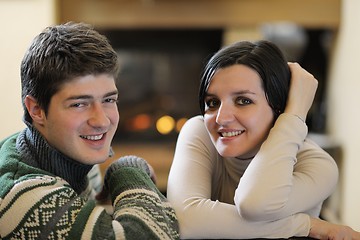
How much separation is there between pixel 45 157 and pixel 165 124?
8.35 feet

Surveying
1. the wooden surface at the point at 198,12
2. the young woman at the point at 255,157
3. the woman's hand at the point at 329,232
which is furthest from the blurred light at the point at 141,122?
the woman's hand at the point at 329,232

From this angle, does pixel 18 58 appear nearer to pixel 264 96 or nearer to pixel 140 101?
pixel 140 101

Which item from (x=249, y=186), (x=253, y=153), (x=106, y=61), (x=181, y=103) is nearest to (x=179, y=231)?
(x=249, y=186)

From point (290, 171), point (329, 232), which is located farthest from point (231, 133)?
point (329, 232)

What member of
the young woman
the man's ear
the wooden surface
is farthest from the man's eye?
the wooden surface

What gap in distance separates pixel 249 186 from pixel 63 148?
1.28ft

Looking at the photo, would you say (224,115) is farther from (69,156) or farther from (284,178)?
(69,156)

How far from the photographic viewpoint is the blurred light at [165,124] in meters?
3.72

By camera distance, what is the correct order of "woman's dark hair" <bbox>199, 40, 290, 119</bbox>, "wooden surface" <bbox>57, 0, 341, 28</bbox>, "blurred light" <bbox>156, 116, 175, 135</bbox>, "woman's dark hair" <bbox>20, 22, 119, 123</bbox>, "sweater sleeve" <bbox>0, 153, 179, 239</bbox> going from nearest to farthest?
1. "sweater sleeve" <bbox>0, 153, 179, 239</bbox>
2. "woman's dark hair" <bbox>20, 22, 119, 123</bbox>
3. "woman's dark hair" <bbox>199, 40, 290, 119</bbox>
4. "wooden surface" <bbox>57, 0, 341, 28</bbox>
5. "blurred light" <bbox>156, 116, 175, 135</bbox>

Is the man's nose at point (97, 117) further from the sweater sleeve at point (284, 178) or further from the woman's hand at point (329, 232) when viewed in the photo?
the woman's hand at point (329, 232)

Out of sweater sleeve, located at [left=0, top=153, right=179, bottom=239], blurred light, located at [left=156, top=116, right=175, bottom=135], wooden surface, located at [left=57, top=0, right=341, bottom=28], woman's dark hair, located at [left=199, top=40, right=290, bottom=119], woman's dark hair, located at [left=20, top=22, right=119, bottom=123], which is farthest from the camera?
blurred light, located at [left=156, top=116, right=175, bottom=135]

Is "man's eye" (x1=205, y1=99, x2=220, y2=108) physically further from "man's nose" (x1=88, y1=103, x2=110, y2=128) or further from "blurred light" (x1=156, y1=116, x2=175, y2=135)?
"blurred light" (x1=156, y1=116, x2=175, y2=135)

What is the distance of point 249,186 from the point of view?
1176 millimetres

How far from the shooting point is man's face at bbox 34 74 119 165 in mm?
1158
